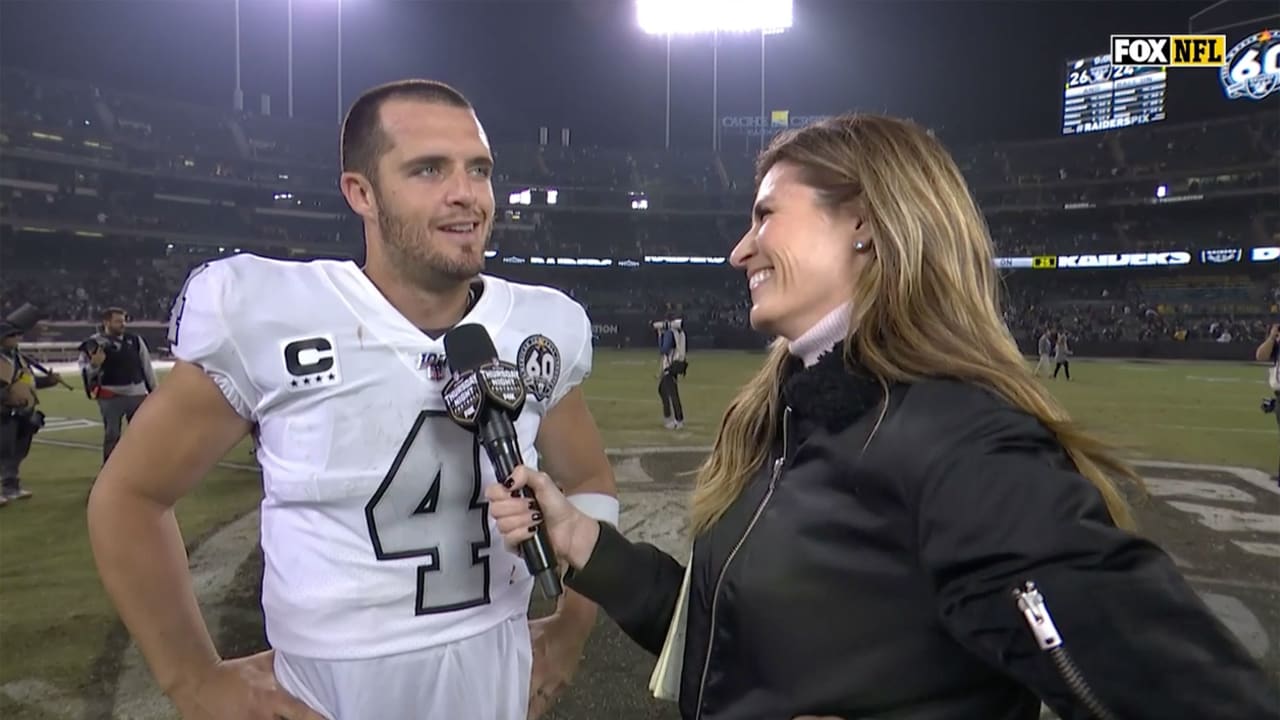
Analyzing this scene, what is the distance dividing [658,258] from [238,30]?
25077 millimetres

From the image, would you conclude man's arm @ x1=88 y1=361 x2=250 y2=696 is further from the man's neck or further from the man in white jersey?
Answer: the man's neck

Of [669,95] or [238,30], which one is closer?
[238,30]

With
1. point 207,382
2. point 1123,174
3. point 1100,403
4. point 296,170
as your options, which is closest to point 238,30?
point 296,170

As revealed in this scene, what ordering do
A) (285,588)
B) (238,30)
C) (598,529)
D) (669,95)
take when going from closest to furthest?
(598,529)
(285,588)
(238,30)
(669,95)

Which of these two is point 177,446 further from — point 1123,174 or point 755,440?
point 1123,174

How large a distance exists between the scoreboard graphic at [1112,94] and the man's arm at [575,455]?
45985 mm

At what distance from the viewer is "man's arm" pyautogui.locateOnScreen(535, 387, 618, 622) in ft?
7.43

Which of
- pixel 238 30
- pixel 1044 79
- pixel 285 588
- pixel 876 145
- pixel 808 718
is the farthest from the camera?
pixel 1044 79

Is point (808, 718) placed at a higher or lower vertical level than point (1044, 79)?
lower

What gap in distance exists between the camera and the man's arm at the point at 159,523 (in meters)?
1.67

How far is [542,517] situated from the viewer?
1557 mm

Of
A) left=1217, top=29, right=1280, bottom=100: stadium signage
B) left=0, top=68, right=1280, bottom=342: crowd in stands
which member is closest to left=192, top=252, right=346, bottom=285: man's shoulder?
left=1217, top=29, right=1280, bottom=100: stadium signage

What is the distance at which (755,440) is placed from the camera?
171cm

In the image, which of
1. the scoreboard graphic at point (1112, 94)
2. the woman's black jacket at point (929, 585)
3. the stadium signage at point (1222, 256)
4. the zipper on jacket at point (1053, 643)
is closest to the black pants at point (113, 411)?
the woman's black jacket at point (929, 585)
